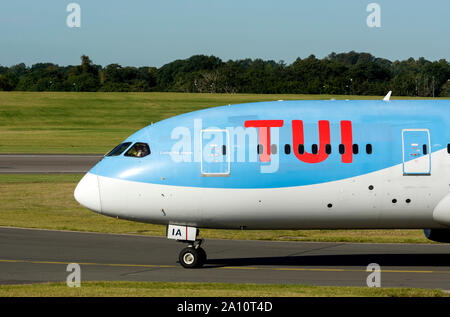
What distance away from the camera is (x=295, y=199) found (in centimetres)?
1986

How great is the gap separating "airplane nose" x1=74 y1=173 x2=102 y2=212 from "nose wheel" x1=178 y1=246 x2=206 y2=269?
275 cm

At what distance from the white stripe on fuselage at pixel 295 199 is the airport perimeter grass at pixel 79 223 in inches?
258

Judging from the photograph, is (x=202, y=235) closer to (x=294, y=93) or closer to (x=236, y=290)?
(x=236, y=290)

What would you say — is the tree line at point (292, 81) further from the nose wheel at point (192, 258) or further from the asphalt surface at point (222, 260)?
the nose wheel at point (192, 258)

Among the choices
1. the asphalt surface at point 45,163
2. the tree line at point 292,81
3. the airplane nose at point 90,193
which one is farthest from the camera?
the tree line at point 292,81

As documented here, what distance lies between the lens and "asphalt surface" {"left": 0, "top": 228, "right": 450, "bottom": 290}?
19.5 m

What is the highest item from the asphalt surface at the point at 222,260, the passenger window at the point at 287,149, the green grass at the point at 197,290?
the passenger window at the point at 287,149

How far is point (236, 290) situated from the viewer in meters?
17.3

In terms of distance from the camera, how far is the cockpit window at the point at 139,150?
20.4 meters

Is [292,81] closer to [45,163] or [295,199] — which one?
[45,163]

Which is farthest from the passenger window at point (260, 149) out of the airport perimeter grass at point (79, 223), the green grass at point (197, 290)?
the airport perimeter grass at point (79, 223)

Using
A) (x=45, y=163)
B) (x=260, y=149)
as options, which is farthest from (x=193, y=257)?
(x=45, y=163)

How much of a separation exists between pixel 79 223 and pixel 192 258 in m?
10.9
